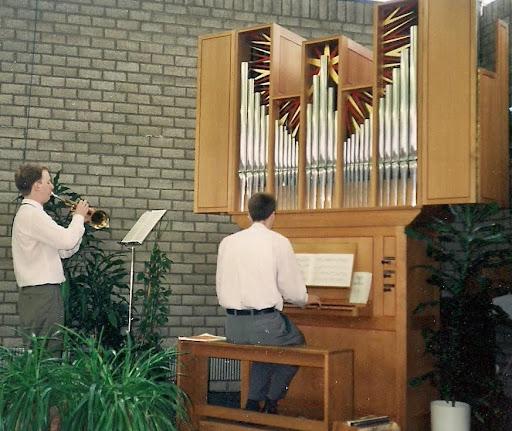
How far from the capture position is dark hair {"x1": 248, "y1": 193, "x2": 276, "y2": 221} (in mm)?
4828

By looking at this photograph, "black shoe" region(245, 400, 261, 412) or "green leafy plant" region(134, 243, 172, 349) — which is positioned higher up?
"green leafy plant" region(134, 243, 172, 349)

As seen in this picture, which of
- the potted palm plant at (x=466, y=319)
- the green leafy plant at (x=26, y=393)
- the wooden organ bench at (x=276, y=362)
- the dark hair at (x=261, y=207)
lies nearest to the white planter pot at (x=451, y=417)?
the potted palm plant at (x=466, y=319)

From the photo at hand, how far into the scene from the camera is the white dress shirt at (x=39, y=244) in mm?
4734

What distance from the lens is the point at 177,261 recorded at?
7.08 meters

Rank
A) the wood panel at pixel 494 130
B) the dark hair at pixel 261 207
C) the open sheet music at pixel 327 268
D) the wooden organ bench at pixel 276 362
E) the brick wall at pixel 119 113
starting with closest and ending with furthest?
the wooden organ bench at pixel 276 362
the dark hair at pixel 261 207
the wood panel at pixel 494 130
the open sheet music at pixel 327 268
the brick wall at pixel 119 113

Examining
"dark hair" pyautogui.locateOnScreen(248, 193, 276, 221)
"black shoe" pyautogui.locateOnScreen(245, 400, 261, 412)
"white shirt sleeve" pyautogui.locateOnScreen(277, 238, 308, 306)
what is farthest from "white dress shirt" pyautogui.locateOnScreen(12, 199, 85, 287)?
"black shoe" pyautogui.locateOnScreen(245, 400, 261, 412)

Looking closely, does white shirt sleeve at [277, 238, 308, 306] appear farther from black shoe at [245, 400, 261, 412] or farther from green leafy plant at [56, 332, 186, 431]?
green leafy plant at [56, 332, 186, 431]

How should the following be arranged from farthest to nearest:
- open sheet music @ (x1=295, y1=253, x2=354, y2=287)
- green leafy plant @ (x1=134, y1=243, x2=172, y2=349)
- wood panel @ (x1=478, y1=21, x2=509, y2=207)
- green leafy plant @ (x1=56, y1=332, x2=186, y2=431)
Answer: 1. green leafy plant @ (x1=134, y1=243, x2=172, y2=349)
2. open sheet music @ (x1=295, y1=253, x2=354, y2=287)
3. wood panel @ (x1=478, y1=21, x2=509, y2=207)
4. green leafy plant @ (x1=56, y1=332, x2=186, y2=431)

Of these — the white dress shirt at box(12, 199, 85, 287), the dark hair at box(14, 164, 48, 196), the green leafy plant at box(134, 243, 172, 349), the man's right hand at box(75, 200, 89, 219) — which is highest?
the dark hair at box(14, 164, 48, 196)

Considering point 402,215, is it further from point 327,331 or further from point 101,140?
point 101,140

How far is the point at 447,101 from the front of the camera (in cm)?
493

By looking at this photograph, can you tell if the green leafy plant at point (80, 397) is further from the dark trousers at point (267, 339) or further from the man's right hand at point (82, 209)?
the man's right hand at point (82, 209)

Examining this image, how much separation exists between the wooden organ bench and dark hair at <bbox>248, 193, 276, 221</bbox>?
→ 79 cm

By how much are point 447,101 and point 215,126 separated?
179 centimetres
